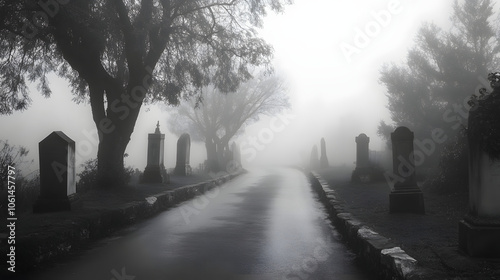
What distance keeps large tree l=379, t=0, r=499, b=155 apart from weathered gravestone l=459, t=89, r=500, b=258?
17.0 meters

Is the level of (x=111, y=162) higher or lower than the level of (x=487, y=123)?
lower

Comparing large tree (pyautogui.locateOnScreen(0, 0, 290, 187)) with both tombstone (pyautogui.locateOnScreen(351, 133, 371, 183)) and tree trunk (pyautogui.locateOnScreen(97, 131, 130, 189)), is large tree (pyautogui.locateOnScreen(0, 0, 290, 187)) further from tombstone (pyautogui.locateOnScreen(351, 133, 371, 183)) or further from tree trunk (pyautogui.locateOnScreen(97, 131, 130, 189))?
tombstone (pyautogui.locateOnScreen(351, 133, 371, 183))

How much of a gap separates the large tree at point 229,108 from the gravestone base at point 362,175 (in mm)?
20783

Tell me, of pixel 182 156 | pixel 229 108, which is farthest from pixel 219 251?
pixel 229 108

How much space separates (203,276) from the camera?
15.4 ft

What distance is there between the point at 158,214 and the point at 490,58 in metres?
21.7

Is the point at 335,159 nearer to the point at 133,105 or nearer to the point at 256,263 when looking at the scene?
the point at 133,105

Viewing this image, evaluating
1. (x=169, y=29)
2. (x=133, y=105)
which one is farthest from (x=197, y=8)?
(x=133, y=105)

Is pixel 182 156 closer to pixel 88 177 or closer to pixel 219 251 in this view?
pixel 88 177

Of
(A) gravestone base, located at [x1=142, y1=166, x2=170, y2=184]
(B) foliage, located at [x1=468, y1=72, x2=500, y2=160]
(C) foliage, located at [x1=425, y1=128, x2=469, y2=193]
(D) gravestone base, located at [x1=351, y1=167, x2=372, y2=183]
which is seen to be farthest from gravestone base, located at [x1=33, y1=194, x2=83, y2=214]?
(D) gravestone base, located at [x1=351, y1=167, x2=372, y2=183]

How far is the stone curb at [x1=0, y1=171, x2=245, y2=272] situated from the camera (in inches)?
198

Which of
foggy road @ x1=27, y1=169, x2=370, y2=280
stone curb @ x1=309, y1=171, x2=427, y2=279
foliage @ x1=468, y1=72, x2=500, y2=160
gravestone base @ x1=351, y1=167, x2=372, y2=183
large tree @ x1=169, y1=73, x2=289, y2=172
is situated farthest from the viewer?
large tree @ x1=169, y1=73, x2=289, y2=172

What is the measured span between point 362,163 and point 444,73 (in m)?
10.3

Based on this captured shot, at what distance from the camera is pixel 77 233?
6.41 meters
